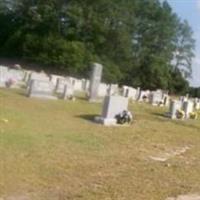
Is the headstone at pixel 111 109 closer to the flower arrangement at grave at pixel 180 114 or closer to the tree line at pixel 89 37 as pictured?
the flower arrangement at grave at pixel 180 114

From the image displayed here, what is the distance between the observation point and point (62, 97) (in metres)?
22.6

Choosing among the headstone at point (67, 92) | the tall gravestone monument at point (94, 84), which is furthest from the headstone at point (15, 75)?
the tall gravestone monument at point (94, 84)

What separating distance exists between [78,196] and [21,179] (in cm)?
97

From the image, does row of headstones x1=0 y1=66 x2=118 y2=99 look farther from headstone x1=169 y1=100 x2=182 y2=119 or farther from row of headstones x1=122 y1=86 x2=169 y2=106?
headstone x1=169 y1=100 x2=182 y2=119

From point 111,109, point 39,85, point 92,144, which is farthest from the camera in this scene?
point 39,85

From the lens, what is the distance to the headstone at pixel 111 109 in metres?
15.8

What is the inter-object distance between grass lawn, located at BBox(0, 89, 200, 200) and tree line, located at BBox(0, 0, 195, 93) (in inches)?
1446

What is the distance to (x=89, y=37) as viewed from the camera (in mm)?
55406

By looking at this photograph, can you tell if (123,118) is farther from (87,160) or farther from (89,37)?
(89,37)

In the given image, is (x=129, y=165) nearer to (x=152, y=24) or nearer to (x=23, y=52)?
(x=23, y=52)

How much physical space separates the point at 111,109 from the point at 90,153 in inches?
233

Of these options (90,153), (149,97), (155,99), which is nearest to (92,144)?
(90,153)

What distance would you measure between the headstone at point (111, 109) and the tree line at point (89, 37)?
1382 inches

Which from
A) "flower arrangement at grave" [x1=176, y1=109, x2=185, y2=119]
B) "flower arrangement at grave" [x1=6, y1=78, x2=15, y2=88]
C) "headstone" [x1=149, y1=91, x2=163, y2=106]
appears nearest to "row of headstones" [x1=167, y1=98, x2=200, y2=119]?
"flower arrangement at grave" [x1=176, y1=109, x2=185, y2=119]
